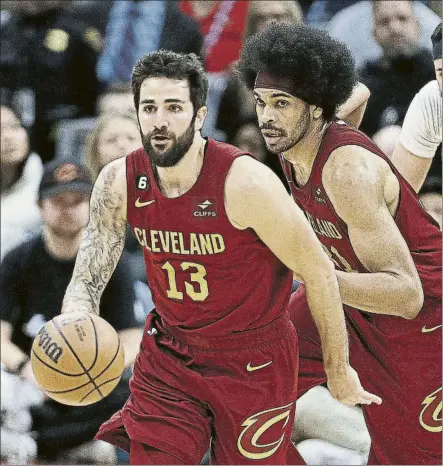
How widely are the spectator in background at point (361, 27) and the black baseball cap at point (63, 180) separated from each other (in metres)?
1.73

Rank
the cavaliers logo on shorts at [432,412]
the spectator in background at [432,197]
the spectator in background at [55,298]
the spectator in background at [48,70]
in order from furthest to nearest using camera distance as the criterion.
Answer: the spectator in background at [48,70] < the spectator in background at [432,197] < the spectator in background at [55,298] < the cavaliers logo on shorts at [432,412]

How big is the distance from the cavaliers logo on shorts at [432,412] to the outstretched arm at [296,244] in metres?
0.69

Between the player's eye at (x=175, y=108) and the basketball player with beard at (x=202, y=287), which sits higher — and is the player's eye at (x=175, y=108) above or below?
above

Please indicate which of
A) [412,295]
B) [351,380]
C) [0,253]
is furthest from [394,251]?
[0,253]

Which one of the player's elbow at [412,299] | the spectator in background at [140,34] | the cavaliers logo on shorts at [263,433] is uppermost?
the spectator in background at [140,34]

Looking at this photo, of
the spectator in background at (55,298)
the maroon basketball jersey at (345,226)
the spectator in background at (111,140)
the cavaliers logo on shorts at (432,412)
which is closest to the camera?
the maroon basketball jersey at (345,226)

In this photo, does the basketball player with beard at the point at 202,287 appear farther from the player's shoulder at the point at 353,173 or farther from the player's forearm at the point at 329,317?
the player's shoulder at the point at 353,173

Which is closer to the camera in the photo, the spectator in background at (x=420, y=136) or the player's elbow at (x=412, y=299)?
the player's elbow at (x=412, y=299)

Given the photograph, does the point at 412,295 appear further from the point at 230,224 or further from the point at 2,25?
the point at 2,25

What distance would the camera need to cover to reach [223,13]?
22.6 feet

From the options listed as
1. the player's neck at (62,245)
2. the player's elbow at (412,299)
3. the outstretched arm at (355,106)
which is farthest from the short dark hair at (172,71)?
the player's neck at (62,245)

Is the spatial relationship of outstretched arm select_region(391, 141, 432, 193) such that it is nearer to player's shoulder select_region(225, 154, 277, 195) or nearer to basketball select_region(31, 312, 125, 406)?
player's shoulder select_region(225, 154, 277, 195)

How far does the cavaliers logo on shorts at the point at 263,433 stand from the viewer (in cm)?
426

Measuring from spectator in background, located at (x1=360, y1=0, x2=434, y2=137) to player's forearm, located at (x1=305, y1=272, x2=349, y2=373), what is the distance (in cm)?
252
